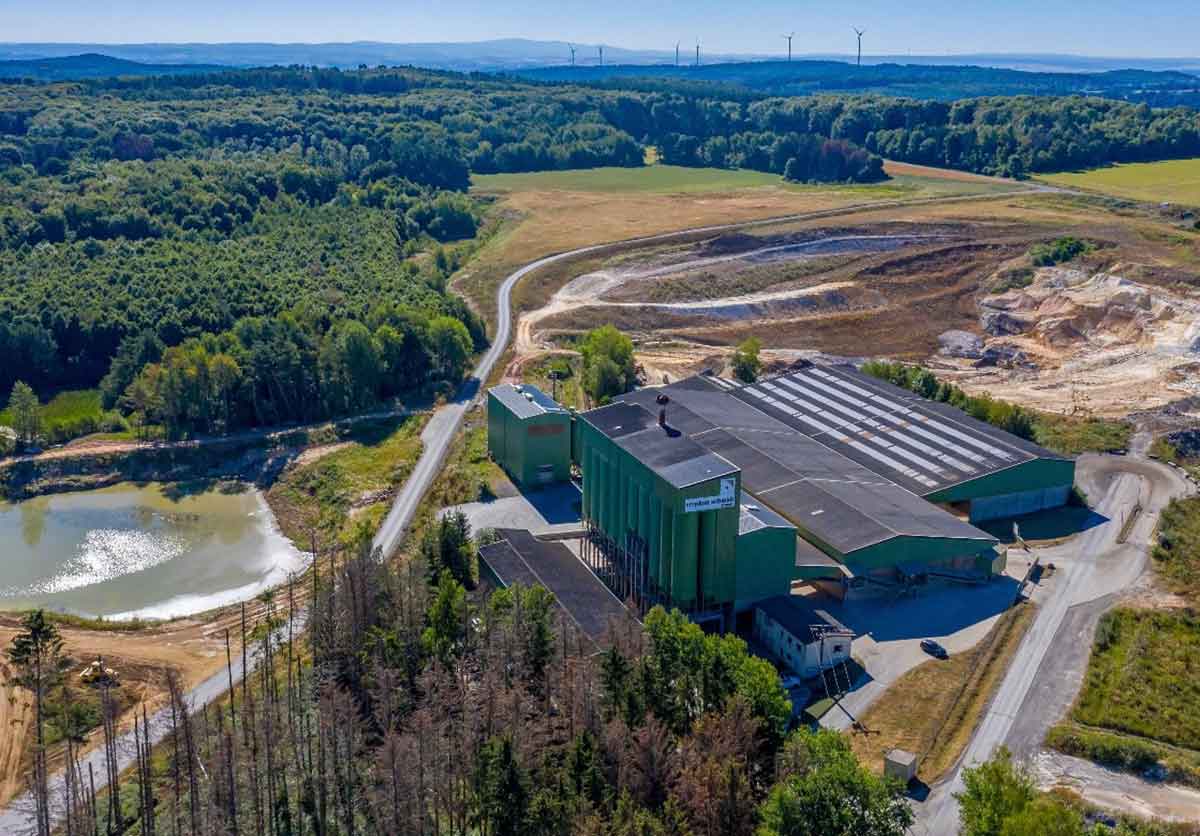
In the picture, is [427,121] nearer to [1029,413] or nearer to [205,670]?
[1029,413]

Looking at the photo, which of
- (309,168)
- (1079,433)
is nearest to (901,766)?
(1079,433)

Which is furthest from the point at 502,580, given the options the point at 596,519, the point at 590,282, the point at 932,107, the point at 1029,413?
the point at 932,107

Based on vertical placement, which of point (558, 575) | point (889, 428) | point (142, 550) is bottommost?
point (142, 550)

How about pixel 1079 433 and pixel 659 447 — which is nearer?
pixel 659 447

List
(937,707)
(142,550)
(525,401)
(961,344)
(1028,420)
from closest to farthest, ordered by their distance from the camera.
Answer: (937,707)
(142,550)
(525,401)
(1028,420)
(961,344)

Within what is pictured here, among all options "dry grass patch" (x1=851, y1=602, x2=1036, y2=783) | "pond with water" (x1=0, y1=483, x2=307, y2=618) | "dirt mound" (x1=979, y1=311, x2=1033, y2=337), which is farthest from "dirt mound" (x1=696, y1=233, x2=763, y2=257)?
"dry grass patch" (x1=851, y1=602, x2=1036, y2=783)

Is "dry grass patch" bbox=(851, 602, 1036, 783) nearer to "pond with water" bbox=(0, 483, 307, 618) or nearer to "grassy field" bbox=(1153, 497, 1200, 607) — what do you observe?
"grassy field" bbox=(1153, 497, 1200, 607)

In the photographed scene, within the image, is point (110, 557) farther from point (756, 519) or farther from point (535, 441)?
point (756, 519)
